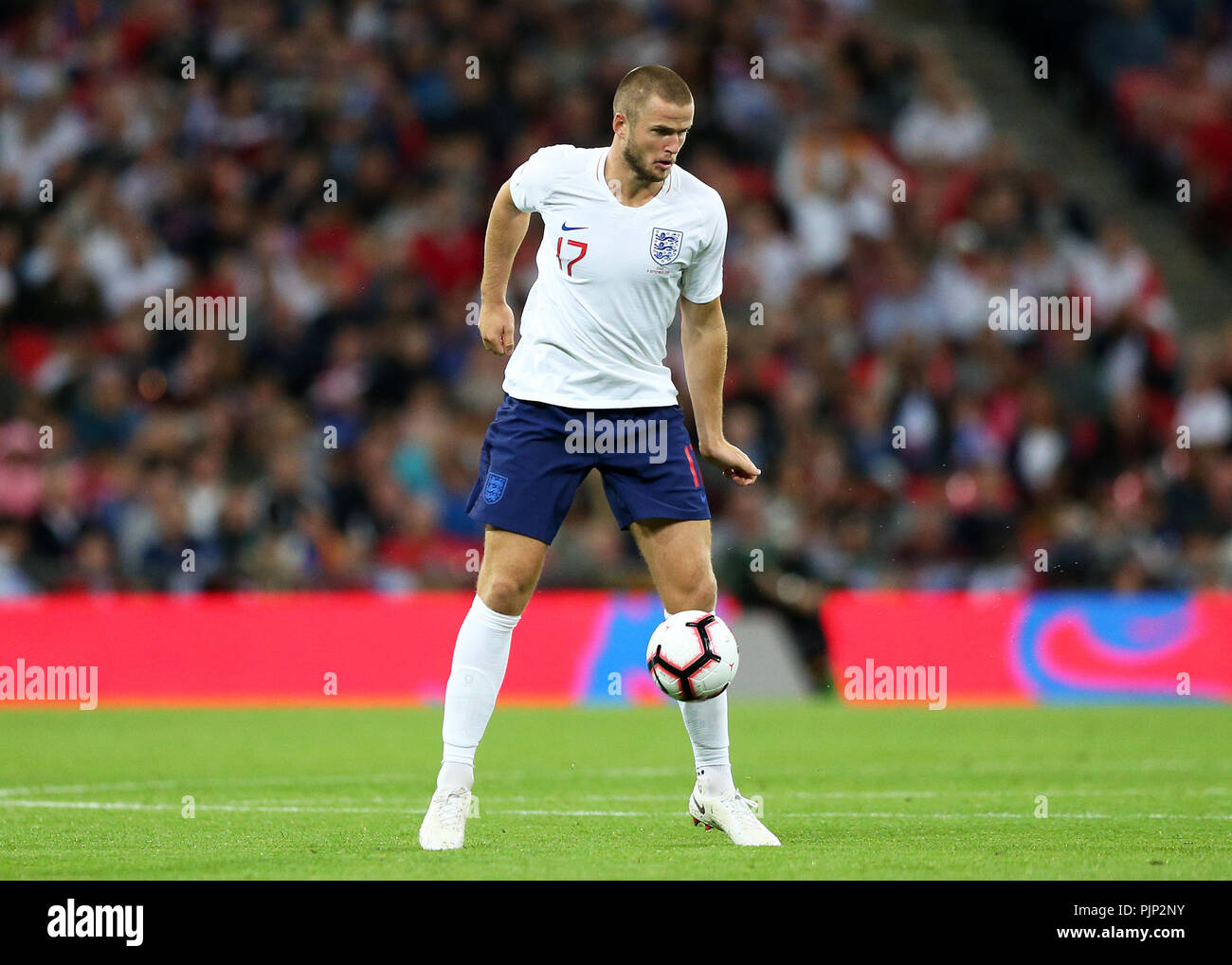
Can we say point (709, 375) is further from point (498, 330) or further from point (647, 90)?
point (647, 90)

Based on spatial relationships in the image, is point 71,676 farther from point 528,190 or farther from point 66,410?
point 528,190

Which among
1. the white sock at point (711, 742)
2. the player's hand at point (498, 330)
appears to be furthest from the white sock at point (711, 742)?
the player's hand at point (498, 330)

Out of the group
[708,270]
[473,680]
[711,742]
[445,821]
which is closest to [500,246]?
[708,270]

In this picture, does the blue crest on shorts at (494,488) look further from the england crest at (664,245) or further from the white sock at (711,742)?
the england crest at (664,245)

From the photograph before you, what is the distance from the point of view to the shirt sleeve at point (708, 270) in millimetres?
7168

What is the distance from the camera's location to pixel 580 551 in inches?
617

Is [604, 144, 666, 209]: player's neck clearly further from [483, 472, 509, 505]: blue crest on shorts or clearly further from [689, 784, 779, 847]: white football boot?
[689, 784, 779, 847]: white football boot

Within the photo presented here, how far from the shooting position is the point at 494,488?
703 cm

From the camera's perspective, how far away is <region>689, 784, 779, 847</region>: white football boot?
6965 mm

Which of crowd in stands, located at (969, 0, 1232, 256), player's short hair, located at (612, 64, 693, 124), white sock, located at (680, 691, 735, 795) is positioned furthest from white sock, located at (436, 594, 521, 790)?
crowd in stands, located at (969, 0, 1232, 256)

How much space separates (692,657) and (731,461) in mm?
864

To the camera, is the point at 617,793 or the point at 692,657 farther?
the point at 617,793

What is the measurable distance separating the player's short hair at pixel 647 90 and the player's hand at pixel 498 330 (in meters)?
0.82

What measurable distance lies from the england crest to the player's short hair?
41cm
